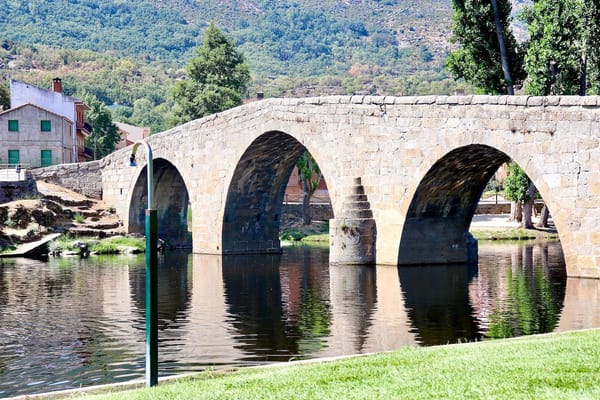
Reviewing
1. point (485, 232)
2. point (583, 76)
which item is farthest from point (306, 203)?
point (583, 76)

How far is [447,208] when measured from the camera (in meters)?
28.3

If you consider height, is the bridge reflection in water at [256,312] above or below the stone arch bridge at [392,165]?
below

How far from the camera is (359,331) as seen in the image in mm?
17047

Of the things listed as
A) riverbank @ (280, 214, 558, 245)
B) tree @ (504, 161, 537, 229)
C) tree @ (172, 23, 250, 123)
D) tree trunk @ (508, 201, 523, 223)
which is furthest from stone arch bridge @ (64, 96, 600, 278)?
Result: tree @ (172, 23, 250, 123)

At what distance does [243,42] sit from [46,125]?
110m

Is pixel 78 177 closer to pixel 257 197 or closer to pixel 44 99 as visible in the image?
pixel 257 197

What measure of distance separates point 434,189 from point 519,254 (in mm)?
8929

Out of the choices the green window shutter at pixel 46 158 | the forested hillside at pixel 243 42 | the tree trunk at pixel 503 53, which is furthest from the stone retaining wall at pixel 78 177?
the forested hillside at pixel 243 42

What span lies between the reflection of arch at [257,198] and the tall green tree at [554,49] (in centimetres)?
857

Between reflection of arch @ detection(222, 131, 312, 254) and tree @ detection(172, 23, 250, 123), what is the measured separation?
2124cm

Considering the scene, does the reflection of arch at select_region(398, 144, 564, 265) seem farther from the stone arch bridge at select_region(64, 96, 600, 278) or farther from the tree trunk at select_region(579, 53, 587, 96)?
the tree trunk at select_region(579, 53, 587, 96)

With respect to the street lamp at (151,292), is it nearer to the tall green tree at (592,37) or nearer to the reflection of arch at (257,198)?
the tall green tree at (592,37)

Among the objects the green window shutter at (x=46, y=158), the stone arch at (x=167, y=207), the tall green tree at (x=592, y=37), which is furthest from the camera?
the green window shutter at (x=46, y=158)

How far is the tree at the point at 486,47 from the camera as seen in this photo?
32.5 m
